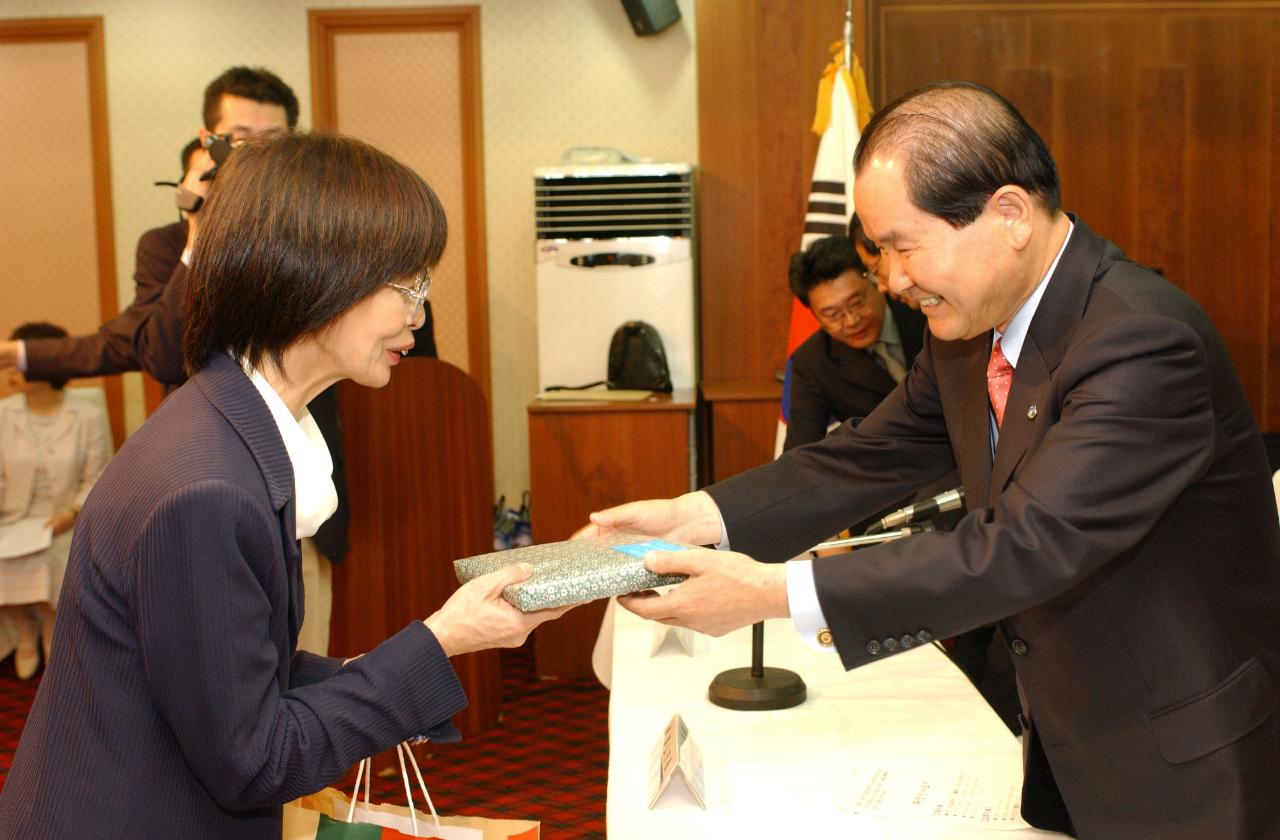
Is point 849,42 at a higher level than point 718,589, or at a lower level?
higher

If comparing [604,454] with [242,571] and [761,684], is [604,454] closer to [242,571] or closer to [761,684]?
[761,684]

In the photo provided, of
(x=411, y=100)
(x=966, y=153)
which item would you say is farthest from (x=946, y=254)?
(x=411, y=100)

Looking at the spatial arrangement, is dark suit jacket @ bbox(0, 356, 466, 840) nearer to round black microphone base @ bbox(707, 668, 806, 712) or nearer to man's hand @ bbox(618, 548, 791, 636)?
man's hand @ bbox(618, 548, 791, 636)

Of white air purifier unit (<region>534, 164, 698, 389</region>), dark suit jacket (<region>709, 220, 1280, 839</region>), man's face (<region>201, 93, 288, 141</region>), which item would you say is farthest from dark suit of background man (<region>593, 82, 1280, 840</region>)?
white air purifier unit (<region>534, 164, 698, 389</region>)

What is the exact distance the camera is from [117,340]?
2949mm

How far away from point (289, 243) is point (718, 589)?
654 mm

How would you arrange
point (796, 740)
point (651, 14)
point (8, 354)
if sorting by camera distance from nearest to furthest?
point (796, 740), point (8, 354), point (651, 14)

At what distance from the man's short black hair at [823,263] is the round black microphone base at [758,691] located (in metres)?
1.62

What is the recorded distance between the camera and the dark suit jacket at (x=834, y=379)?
3.50 meters

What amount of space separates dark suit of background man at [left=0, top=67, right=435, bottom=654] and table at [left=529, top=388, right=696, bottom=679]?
1.19 meters

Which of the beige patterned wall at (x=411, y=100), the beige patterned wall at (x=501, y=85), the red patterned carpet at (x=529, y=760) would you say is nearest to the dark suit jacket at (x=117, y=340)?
the red patterned carpet at (x=529, y=760)

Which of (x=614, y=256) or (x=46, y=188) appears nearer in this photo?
(x=614, y=256)

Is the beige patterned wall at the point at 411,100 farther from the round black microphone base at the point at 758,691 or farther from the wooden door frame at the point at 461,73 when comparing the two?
the round black microphone base at the point at 758,691

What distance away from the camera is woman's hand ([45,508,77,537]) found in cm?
484
